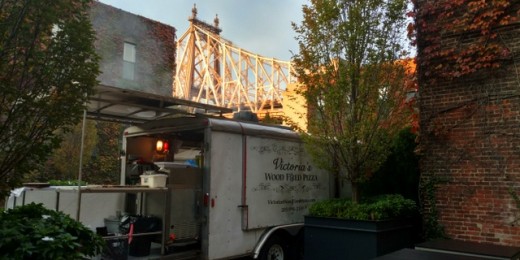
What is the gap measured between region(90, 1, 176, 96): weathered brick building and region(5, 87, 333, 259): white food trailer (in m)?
16.5

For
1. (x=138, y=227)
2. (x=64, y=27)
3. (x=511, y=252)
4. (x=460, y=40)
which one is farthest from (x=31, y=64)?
(x=460, y=40)

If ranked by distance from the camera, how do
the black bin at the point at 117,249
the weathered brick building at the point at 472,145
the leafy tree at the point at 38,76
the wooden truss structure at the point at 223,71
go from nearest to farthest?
the leafy tree at the point at 38,76, the black bin at the point at 117,249, the weathered brick building at the point at 472,145, the wooden truss structure at the point at 223,71

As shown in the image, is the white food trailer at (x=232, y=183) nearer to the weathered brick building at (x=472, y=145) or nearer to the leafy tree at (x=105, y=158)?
the weathered brick building at (x=472, y=145)

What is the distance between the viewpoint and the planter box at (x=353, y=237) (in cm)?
648

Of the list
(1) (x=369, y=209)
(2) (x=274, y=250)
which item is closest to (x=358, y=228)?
(1) (x=369, y=209)

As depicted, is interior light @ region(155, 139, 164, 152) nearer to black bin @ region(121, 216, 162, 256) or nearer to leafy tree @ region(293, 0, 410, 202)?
black bin @ region(121, 216, 162, 256)

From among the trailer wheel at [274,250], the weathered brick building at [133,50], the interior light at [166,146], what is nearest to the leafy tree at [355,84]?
the trailer wheel at [274,250]

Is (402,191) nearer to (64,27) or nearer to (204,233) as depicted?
(204,233)

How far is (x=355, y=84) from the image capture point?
7285 millimetres

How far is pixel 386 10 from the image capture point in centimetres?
734

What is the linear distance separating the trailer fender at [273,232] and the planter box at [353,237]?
418 millimetres

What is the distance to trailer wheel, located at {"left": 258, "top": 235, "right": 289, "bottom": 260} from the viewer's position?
282 inches

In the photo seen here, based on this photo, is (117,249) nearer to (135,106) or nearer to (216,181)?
(216,181)

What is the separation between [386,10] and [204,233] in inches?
181
